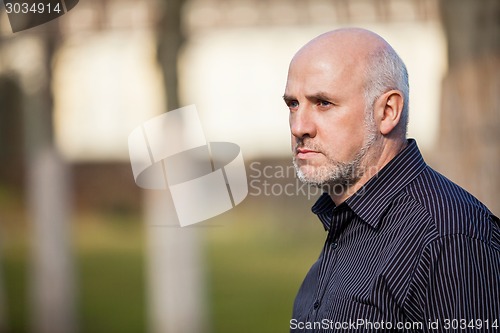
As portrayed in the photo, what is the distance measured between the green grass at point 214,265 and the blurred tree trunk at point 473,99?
6.46m

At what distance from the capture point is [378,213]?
212cm

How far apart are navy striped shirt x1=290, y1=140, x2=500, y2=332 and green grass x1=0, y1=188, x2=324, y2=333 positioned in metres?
8.39

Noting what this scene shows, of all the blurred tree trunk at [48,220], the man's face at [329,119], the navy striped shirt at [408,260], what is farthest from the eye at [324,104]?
the blurred tree trunk at [48,220]

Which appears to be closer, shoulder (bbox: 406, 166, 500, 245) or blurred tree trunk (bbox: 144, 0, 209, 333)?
shoulder (bbox: 406, 166, 500, 245)

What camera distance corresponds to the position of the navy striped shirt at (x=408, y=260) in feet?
6.04

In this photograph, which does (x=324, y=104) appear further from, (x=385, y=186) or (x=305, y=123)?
(x=385, y=186)

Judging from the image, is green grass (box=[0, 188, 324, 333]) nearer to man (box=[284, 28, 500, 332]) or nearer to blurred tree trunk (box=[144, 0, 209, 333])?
blurred tree trunk (box=[144, 0, 209, 333])

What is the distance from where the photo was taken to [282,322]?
10969 mm

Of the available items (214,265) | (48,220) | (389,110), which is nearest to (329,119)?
(389,110)

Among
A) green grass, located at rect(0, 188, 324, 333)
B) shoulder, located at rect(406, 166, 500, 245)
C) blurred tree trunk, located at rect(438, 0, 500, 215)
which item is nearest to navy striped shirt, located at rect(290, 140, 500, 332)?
shoulder, located at rect(406, 166, 500, 245)

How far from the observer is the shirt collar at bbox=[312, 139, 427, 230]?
2125 mm

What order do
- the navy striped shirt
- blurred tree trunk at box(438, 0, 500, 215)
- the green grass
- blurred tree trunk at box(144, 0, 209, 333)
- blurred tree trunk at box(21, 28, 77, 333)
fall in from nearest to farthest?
the navy striped shirt < blurred tree trunk at box(438, 0, 500, 215) < blurred tree trunk at box(144, 0, 209, 333) < blurred tree trunk at box(21, 28, 77, 333) < the green grass

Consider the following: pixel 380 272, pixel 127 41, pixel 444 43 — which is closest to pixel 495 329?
pixel 380 272

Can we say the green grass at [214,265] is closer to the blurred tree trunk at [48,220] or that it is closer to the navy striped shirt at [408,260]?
the blurred tree trunk at [48,220]
